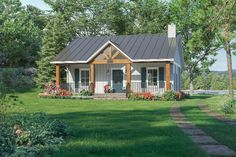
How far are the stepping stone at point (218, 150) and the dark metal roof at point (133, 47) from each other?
21.9 m

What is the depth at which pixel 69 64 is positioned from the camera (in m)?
34.1

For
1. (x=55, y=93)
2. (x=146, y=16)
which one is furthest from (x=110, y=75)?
(x=146, y=16)

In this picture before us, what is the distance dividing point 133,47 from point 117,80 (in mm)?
2943

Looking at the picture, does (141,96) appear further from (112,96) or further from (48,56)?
(48,56)

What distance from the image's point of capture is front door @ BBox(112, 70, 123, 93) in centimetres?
3347

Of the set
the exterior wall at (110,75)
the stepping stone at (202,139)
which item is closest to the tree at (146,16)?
the exterior wall at (110,75)

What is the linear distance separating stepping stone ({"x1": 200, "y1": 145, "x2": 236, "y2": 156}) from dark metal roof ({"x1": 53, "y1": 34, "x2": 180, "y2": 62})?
21.9 meters

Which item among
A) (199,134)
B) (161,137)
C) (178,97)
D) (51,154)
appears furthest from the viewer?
(178,97)

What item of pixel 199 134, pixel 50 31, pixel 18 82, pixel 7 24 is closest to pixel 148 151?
pixel 199 134

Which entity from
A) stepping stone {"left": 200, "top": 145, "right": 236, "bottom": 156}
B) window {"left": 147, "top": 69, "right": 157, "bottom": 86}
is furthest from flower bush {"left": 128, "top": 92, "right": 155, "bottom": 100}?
stepping stone {"left": 200, "top": 145, "right": 236, "bottom": 156}

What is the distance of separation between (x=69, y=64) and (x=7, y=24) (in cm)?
1245

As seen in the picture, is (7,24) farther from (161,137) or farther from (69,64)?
(161,137)

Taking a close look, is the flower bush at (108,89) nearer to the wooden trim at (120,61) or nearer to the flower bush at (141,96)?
the wooden trim at (120,61)

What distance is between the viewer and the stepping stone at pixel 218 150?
820cm
